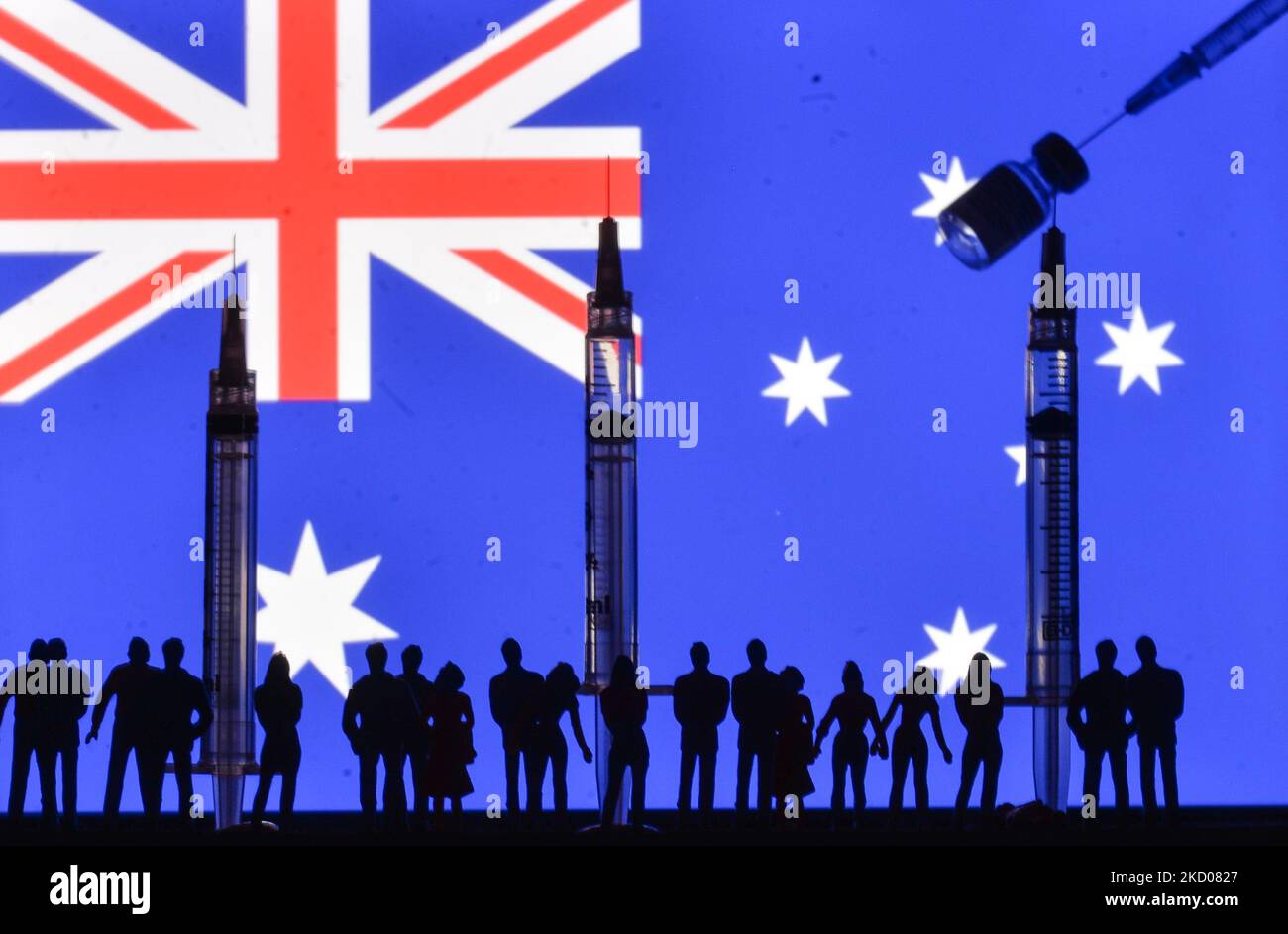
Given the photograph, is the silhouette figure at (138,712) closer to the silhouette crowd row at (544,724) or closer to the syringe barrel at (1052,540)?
the silhouette crowd row at (544,724)

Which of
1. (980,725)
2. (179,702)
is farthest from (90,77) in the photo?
(980,725)

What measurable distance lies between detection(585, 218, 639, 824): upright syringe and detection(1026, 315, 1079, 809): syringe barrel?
166 cm

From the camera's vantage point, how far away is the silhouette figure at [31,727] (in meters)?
8.68

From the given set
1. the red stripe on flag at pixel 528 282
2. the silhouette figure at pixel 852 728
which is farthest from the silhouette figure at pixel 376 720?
the red stripe on flag at pixel 528 282

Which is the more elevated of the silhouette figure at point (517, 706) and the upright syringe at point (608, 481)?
the upright syringe at point (608, 481)

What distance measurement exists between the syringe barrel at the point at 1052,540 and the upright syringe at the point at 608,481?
1.66m

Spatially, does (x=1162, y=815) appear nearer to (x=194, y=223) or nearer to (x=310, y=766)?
(x=310, y=766)

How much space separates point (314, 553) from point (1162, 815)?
13.4 feet

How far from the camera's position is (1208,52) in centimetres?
972

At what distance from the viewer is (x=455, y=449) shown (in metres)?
10.1

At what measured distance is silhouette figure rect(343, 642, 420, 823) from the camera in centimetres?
864

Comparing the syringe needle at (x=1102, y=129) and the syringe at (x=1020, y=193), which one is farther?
Answer: the syringe needle at (x=1102, y=129)
